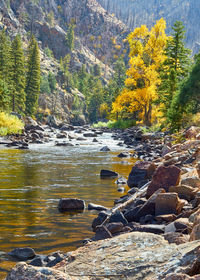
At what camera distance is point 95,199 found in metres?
8.61

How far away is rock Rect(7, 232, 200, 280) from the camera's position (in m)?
2.79

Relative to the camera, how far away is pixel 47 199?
28.1 ft

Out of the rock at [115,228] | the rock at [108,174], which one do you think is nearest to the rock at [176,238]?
the rock at [115,228]

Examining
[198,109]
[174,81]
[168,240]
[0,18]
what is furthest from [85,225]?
[0,18]

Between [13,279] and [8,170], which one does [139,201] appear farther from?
[8,170]

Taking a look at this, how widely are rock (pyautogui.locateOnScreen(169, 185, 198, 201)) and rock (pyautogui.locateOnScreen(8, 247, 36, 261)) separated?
9.07 feet

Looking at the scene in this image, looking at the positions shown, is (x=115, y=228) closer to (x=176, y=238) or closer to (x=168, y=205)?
(x=168, y=205)

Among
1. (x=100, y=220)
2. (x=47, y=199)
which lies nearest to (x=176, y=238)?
(x=100, y=220)

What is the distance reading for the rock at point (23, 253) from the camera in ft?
16.1

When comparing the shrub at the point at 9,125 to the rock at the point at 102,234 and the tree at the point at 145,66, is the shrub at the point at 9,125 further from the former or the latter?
the rock at the point at 102,234

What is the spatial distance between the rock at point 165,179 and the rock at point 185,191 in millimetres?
419

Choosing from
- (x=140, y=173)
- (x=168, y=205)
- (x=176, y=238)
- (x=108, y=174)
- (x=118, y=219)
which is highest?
(x=176, y=238)

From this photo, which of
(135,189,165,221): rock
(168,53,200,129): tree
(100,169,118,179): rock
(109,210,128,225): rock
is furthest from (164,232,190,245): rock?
(168,53,200,129): tree

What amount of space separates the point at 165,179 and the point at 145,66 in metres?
30.4
